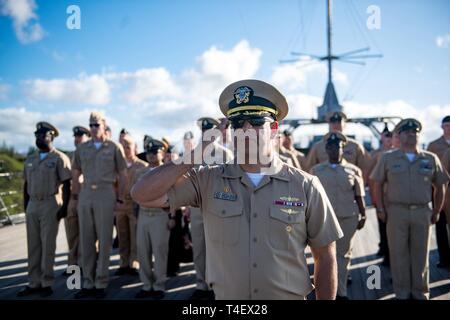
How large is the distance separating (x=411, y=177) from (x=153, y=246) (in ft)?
11.1

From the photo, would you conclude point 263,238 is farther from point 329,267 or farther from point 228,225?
point 329,267

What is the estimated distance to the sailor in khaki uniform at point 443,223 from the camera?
5656 millimetres

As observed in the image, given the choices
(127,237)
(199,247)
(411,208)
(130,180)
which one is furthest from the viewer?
(127,237)

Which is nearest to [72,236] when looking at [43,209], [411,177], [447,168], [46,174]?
[43,209]

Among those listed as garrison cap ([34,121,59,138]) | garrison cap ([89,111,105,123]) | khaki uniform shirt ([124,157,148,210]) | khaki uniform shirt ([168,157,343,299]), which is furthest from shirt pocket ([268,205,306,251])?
garrison cap ([34,121,59,138])

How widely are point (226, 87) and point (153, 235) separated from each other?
3.06 meters

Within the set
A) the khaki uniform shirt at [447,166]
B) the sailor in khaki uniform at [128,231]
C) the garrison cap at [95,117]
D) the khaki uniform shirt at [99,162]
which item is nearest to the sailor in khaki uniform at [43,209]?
the khaki uniform shirt at [99,162]

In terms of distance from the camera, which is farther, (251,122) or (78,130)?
(78,130)

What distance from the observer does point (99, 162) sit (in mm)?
4887

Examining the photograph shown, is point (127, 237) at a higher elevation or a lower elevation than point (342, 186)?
lower

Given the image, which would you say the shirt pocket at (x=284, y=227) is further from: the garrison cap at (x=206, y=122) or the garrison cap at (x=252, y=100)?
the garrison cap at (x=206, y=122)

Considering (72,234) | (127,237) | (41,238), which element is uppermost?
(41,238)

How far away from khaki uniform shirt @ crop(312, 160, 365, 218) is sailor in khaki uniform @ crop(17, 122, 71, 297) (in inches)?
142

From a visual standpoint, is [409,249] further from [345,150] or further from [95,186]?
[95,186]
